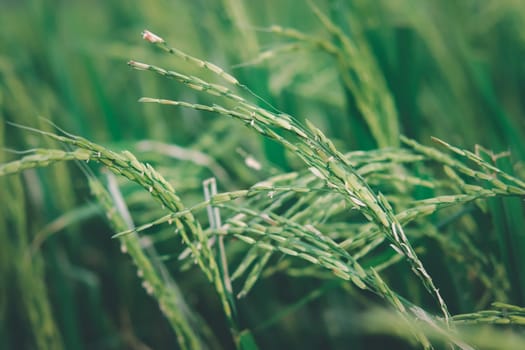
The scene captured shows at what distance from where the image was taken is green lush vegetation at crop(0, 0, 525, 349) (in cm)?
35

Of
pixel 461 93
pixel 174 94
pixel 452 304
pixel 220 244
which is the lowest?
pixel 452 304

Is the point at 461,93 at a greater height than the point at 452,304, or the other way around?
the point at 461,93

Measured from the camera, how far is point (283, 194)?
45 centimetres

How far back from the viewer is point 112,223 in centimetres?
47

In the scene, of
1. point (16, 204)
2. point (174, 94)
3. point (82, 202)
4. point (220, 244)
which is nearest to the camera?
point (220, 244)

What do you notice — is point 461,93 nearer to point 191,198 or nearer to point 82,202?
point 191,198

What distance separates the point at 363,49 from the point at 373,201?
378 mm

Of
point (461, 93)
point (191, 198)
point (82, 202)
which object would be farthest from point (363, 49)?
point (82, 202)

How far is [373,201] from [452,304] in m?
0.24

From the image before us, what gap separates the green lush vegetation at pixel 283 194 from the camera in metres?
0.35

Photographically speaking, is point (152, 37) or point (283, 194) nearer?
point (152, 37)

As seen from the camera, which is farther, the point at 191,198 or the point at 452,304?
the point at 191,198

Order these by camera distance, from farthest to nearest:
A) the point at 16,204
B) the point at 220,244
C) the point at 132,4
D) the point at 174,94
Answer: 1. the point at 132,4
2. the point at 174,94
3. the point at 16,204
4. the point at 220,244

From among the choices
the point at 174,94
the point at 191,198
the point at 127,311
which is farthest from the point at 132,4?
the point at 127,311
